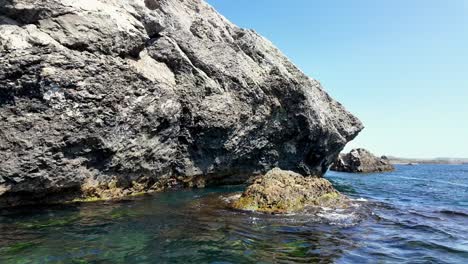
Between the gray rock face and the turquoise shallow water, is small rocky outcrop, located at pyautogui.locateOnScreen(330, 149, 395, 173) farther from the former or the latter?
the turquoise shallow water

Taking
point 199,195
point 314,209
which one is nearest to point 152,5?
point 199,195

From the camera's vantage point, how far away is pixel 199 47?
81.1 feet

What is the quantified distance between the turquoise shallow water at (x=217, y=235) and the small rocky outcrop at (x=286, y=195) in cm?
99

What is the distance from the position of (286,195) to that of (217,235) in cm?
568

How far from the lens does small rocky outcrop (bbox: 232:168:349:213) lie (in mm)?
15938

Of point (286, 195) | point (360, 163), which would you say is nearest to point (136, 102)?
point (286, 195)

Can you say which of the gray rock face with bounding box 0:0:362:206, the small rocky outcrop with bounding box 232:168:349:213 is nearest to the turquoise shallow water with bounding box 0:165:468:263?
the small rocky outcrop with bounding box 232:168:349:213

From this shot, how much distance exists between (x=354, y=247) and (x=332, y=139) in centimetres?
2372

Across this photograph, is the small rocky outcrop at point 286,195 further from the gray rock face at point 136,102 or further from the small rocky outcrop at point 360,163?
the small rocky outcrop at point 360,163

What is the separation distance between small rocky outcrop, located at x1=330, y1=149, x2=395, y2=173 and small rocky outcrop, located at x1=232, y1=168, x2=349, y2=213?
51.9 m

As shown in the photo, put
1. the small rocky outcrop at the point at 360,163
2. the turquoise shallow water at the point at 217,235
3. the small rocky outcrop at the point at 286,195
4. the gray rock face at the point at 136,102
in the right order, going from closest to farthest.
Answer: the turquoise shallow water at the point at 217,235, the gray rock face at the point at 136,102, the small rocky outcrop at the point at 286,195, the small rocky outcrop at the point at 360,163

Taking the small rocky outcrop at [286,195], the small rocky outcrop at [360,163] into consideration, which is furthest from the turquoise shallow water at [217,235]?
the small rocky outcrop at [360,163]

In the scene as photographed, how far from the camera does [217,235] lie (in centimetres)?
1152

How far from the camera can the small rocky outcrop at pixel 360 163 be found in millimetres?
67000
